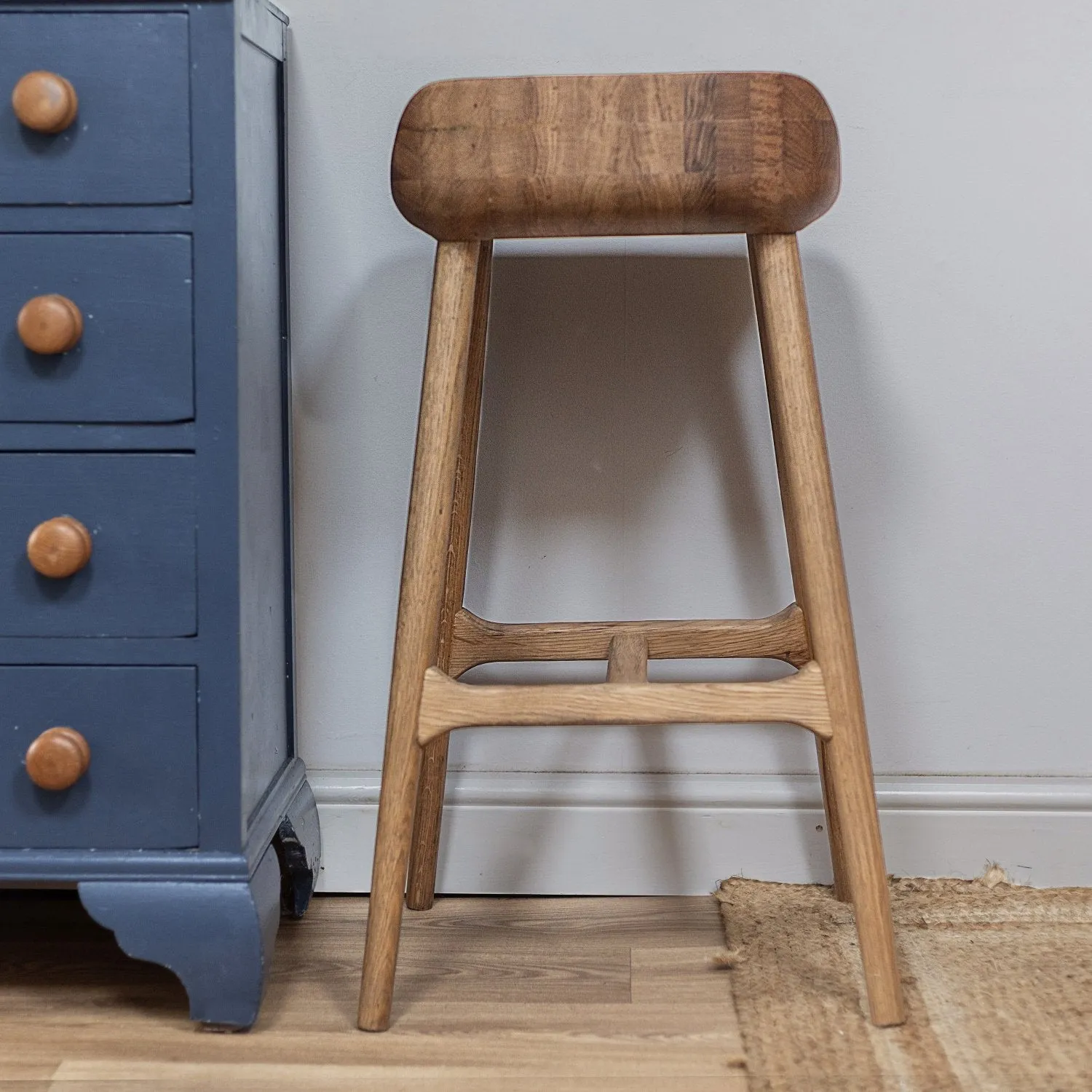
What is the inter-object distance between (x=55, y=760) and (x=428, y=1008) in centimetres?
37

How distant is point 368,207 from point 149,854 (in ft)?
2.12

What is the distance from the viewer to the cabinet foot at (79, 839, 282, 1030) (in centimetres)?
94

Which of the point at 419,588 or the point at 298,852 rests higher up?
the point at 419,588

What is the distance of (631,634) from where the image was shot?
1.10m

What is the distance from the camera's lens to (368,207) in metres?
1.18

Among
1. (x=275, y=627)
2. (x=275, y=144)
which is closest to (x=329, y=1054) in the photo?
(x=275, y=627)

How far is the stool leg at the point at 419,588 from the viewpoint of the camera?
0.93m

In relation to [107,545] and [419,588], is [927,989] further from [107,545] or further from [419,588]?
[107,545]

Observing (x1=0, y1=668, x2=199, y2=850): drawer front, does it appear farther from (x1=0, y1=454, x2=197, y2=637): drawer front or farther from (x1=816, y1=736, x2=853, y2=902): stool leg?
(x1=816, y1=736, x2=853, y2=902): stool leg

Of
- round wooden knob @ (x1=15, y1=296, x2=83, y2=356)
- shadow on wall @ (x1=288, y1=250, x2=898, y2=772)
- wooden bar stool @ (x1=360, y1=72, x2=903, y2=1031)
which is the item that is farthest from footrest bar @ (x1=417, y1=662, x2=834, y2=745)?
round wooden knob @ (x1=15, y1=296, x2=83, y2=356)

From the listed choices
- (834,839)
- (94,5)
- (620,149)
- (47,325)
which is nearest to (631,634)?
(834,839)

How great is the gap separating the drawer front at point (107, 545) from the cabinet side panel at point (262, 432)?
0.05 meters

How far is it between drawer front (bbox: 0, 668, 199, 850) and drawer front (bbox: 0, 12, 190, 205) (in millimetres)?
371

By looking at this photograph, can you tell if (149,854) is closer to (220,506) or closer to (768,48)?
(220,506)
